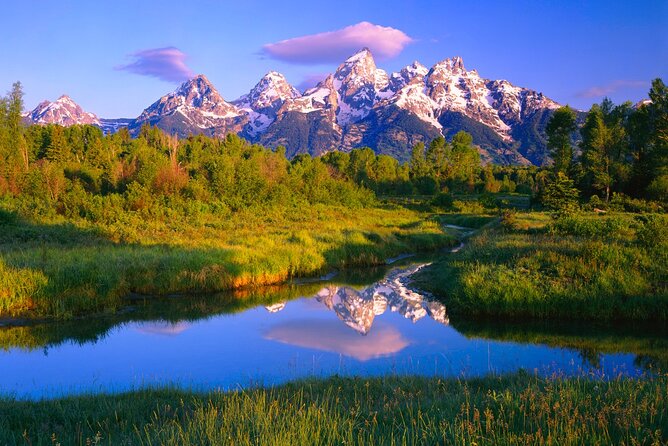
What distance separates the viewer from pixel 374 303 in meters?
23.6

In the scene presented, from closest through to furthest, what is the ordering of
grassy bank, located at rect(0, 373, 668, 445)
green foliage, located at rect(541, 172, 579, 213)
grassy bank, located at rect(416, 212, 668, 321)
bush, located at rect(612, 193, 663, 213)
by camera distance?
grassy bank, located at rect(0, 373, 668, 445) → grassy bank, located at rect(416, 212, 668, 321) → green foliage, located at rect(541, 172, 579, 213) → bush, located at rect(612, 193, 663, 213)

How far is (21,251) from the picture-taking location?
23.6 metres

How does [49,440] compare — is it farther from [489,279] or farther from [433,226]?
[433,226]

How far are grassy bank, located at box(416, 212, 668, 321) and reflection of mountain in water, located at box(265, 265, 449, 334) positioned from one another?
981mm

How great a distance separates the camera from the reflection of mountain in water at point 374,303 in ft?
69.1

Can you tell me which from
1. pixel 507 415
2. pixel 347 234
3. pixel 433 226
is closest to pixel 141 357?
pixel 507 415

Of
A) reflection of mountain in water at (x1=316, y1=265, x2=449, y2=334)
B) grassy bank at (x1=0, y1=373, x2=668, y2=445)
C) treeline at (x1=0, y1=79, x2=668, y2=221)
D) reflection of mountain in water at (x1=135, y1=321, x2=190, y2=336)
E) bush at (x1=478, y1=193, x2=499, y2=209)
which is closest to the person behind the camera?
grassy bank at (x1=0, y1=373, x2=668, y2=445)

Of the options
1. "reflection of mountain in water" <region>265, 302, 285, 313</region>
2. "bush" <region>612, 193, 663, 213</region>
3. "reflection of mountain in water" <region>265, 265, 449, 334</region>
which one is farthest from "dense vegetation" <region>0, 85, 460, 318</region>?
"bush" <region>612, 193, 663, 213</region>

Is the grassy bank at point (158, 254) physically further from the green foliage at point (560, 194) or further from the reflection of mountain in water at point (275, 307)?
the green foliage at point (560, 194)

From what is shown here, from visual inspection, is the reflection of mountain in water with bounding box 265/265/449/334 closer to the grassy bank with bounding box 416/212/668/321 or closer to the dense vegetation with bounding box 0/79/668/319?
the grassy bank with bounding box 416/212/668/321

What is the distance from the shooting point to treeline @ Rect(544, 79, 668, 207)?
177ft

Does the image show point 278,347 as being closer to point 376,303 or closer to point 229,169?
point 376,303

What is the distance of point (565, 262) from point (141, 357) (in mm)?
16653

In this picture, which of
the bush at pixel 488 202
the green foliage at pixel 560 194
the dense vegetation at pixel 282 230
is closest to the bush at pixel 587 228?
the dense vegetation at pixel 282 230
